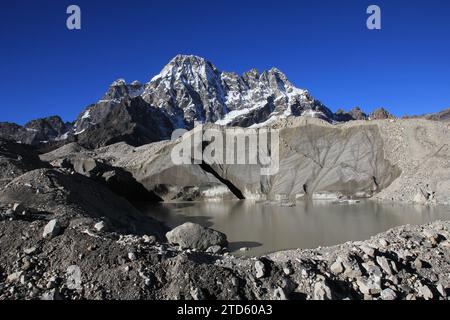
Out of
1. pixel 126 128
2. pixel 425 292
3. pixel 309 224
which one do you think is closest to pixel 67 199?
pixel 425 292

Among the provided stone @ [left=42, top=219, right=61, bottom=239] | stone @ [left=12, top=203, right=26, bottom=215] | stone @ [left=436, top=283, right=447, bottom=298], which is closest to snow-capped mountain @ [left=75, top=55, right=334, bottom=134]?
stone @ [left=12, top=203, right=26, bottom=215]

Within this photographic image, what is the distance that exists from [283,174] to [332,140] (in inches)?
253

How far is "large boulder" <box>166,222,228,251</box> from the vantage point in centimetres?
1551

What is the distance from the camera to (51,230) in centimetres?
1016

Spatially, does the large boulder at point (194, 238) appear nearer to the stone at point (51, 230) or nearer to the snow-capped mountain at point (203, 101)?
the stone at point (51, 230)

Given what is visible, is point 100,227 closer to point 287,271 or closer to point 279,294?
point 287,271

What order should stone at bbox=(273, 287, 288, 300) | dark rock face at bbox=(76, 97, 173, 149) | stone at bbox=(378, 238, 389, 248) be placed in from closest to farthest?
stone at bbox=(273, 287, 288, 300) < stone at bbox=(378, 238, 389, 248) < dark rock face at bbox=(76, 97, 173, 149)

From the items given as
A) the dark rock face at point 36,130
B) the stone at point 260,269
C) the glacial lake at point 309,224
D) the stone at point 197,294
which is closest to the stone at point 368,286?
the stone at point 260,269

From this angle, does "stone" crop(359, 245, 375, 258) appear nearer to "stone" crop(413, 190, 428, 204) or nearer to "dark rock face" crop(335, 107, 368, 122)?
"stone" crop(413, 190, 428, 204)

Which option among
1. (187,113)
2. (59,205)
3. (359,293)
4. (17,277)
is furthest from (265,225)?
(187,113)

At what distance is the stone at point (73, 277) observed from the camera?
27.8 feet

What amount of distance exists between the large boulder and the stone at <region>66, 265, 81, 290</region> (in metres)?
6.49

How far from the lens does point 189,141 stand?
4922cm
